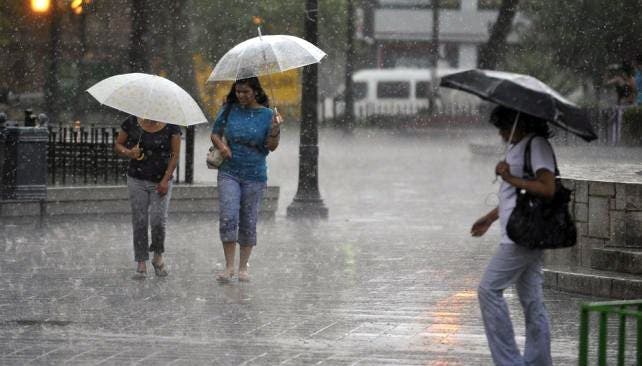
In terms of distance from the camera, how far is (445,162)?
3262 centimetres

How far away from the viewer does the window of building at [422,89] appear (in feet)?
169

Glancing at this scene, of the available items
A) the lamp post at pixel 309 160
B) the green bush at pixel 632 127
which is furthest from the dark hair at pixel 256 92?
the green bush at pixel 632 127

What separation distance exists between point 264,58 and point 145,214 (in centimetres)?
168

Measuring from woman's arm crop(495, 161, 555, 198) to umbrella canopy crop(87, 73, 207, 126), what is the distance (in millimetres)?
4447

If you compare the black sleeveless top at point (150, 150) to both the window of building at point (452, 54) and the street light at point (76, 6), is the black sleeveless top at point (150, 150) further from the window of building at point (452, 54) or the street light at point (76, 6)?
the window of building at point (452, 54)

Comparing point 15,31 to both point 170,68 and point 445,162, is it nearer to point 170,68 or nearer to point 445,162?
point 170,68

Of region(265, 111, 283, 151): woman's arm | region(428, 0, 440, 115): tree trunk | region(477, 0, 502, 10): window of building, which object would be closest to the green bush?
region(265, 111, 283, 151): woman's arm

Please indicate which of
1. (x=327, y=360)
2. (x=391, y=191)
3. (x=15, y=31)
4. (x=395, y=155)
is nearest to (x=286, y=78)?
(x=395, y=155)

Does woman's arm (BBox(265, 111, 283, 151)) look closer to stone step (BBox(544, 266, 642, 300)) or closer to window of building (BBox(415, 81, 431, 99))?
stone step (BBox(544, 266, 642, 300))

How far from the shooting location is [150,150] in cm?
1162

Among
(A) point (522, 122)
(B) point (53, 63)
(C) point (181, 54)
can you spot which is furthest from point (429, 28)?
(A) point (522, 122)

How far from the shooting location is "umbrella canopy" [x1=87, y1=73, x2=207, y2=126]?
11172 mm

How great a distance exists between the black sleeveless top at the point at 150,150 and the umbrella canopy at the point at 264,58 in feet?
2.45

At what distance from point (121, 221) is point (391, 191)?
779 cm
